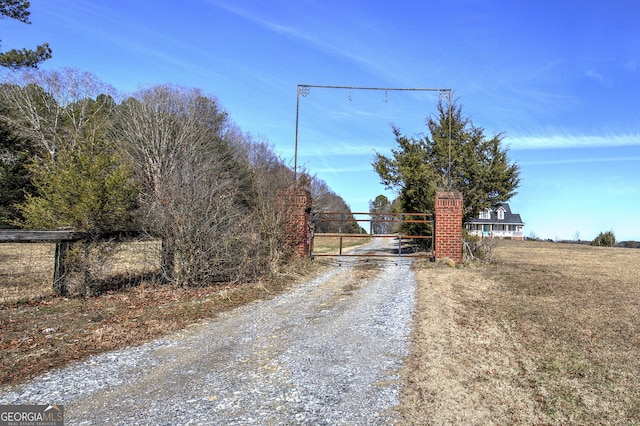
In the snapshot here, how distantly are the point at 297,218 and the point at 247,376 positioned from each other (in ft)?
30.7

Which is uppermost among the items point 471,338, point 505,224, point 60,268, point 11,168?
point 11,168

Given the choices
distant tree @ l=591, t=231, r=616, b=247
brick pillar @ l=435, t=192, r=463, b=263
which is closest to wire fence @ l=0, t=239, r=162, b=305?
brick pillar @ l=435, t=192, r=463, b=263

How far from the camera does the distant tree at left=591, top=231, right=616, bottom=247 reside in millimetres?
45625

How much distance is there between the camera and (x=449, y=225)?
45.2ft

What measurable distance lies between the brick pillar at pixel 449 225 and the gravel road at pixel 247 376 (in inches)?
297

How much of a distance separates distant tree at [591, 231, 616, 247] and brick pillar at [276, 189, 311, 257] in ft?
148

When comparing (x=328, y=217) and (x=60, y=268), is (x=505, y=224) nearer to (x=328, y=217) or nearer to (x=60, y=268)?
(x=328, y=217)

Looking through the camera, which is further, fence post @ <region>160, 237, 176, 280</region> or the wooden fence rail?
fence post @ <region>160, 237, 176, 280</region>

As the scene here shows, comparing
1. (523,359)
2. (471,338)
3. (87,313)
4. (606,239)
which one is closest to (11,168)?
(87,313)

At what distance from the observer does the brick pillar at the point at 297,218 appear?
1226 centimetres

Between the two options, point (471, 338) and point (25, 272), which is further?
point (25, 272)

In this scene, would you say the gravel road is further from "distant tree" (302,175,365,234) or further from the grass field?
"distant tree" (302,175,365,234)

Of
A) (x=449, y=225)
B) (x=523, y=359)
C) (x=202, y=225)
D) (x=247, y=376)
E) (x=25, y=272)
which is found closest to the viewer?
(x=247, y=376)

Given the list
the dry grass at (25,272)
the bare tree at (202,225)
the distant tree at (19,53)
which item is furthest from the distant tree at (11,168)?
the bare tree at (202,225)
